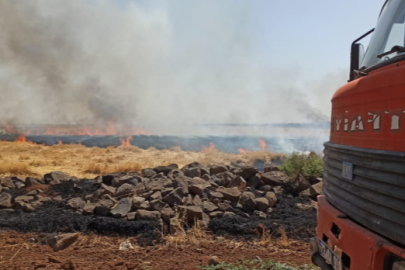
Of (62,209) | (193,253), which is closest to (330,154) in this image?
(193,253)

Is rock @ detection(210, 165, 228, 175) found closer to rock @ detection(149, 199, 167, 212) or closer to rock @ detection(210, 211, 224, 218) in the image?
rock @ detection(149, 199, 167, 212)

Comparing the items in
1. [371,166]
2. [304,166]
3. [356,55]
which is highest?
[356,55]

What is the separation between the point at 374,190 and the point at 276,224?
483cm

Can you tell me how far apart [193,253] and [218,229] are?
131 cm

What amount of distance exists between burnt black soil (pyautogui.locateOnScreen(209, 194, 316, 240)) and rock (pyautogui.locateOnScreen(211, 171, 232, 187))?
1818 millimetres

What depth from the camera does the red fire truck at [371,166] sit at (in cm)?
206

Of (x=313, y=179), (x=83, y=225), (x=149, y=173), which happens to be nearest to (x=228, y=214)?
(x=83, y=225)

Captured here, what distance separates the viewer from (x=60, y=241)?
18.8 feet

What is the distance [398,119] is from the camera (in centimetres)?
206

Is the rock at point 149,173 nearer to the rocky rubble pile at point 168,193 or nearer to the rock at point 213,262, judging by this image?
the rocky rubble pile at point 168,193

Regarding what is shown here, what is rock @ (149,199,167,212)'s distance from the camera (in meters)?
7.60

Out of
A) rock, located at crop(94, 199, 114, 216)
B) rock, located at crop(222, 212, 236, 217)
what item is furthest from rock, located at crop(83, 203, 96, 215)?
rock, located at crop(222, 212, 236, 217)

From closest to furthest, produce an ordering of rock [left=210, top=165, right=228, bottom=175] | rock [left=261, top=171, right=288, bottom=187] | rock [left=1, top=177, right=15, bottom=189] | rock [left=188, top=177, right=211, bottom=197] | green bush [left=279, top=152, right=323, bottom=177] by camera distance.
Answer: rock [left=188, top=177, right=211, bottom=197], rock [left=261, top=171, right=288, bottom=187], green bush [left=279, top=152, right=323, bottom=177], rock [left=1, top=177, right=15, bottom=189], rock [left=210, top=165, right=228, bottom=175]

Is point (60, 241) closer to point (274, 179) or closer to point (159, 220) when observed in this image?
point (159, 220)
